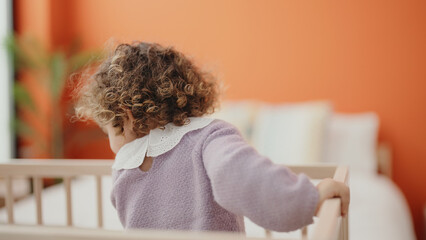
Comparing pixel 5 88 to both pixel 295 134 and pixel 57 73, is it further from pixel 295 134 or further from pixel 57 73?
pixel 295 134

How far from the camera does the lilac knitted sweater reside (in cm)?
65

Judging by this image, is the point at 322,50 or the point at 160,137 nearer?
the point at 160,137

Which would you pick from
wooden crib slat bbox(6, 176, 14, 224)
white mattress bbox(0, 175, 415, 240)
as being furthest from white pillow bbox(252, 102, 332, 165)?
wooden crib slat bbox(6, 176, 14, 224)

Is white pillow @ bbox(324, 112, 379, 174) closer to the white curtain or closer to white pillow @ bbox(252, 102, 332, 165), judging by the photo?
white pillow @ bbox(252, 102, 332, 165)

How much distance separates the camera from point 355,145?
259 centimetres

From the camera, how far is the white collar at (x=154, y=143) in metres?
0.82

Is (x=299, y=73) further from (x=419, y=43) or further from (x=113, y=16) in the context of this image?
(x=113, y=16)

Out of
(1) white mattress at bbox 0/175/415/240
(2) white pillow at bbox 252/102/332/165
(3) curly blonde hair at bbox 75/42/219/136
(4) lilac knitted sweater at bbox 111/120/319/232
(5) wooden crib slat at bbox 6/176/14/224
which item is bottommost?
(1) white mattress at bbox 0/175/415/240

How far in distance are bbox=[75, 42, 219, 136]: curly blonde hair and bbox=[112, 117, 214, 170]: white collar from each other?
2 cm

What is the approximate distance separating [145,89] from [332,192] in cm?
36

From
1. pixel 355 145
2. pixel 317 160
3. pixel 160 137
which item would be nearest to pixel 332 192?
pixel 160 137

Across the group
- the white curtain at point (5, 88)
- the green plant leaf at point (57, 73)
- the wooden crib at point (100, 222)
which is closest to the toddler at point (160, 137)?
the wooden crib at point (100, 222)

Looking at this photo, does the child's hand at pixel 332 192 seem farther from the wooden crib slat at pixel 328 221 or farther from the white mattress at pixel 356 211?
the white mattress at pixel 356 211

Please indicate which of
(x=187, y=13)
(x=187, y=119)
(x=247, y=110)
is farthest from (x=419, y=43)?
(x=187, y=119)
